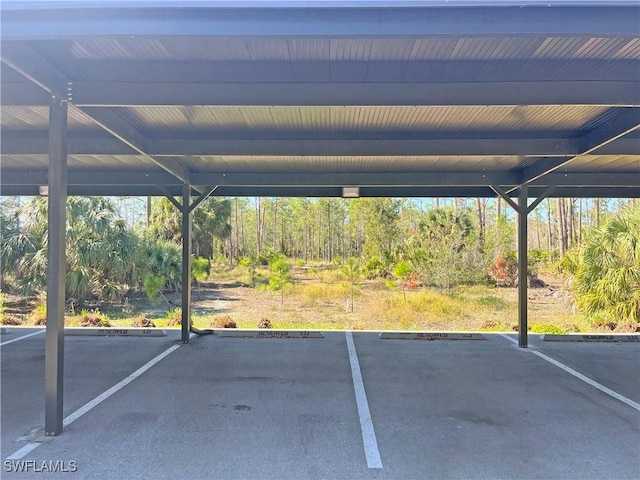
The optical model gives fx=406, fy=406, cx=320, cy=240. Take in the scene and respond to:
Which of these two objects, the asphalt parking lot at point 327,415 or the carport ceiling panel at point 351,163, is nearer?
the asphalt parking lot at point 327,415

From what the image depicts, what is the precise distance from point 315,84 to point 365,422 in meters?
3.18

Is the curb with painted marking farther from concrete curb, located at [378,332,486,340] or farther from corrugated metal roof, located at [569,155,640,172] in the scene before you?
corrugated metal roof, located at [569,155,640,172]

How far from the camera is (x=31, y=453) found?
3215mm

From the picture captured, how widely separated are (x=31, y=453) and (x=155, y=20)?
3.37 metres

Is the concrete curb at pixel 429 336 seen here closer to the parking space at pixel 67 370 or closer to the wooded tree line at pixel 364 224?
the parking space at pixel 67 370

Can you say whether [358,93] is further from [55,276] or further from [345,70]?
[55,276]

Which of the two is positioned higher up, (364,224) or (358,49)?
(358,49)

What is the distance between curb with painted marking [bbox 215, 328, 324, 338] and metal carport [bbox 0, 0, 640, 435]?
339 cm

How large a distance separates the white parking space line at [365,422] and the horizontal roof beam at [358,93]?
116 inches

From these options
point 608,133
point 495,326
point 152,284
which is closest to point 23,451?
point 608,133

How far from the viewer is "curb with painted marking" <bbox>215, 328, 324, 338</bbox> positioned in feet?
26.2

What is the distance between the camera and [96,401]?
4.41 metres

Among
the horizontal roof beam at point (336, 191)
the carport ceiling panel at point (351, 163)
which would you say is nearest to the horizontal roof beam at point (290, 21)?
the carport ceiling panel at point (351, 163)

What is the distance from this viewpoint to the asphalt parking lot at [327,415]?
10.3 ft
